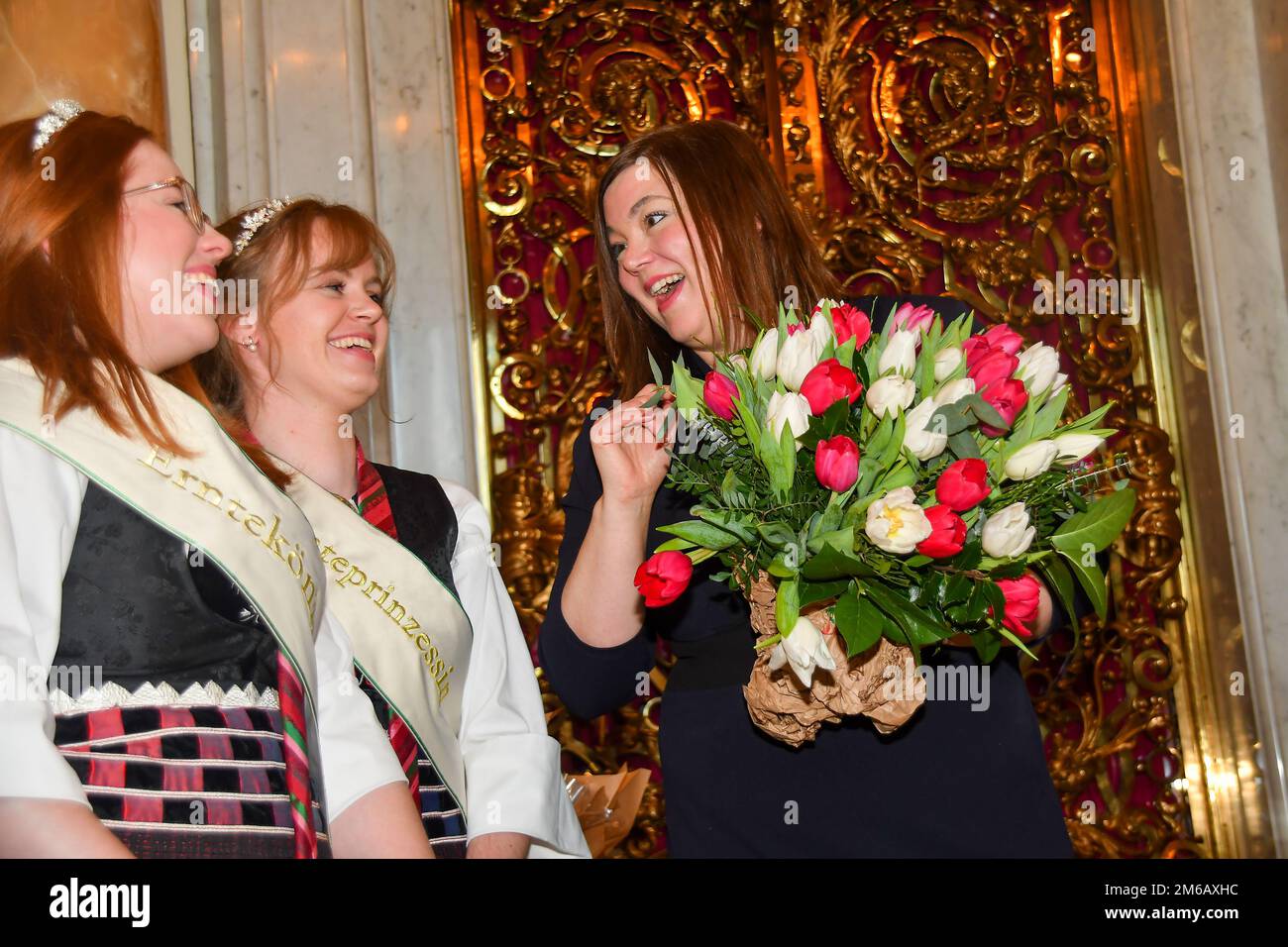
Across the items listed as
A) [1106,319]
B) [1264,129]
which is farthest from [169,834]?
[1264,129]

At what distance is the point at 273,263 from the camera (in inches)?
74.8

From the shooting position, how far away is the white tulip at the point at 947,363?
139 centimetres

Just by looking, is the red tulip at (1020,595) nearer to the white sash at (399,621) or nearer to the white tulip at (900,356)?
the white tulip at (900,356)

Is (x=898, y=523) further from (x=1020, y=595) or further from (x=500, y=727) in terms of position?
(x=500, y=727)

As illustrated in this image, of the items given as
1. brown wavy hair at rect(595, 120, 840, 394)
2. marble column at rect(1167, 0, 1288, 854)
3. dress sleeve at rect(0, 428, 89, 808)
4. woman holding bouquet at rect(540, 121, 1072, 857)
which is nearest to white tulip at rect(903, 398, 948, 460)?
woman holding bouquet at rect(540, 121, 1072, 857)

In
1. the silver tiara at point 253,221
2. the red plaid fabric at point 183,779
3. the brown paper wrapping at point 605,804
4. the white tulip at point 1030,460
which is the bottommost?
the brown paper wrapping at point 605,804

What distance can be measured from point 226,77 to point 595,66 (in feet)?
2.90

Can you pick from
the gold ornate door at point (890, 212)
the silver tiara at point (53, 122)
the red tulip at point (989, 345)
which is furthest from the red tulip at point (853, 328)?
the gold ornate door at point (890, 212)

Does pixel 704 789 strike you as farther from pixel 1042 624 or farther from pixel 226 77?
pixel 226 77

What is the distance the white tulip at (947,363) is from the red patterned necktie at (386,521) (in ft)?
2.47

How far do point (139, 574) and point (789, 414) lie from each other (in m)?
0.66

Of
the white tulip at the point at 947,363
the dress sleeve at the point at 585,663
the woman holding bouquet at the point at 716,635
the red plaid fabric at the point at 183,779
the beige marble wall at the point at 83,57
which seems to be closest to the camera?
the red plaid fabric at the point at 183,779

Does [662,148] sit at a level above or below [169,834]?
above
